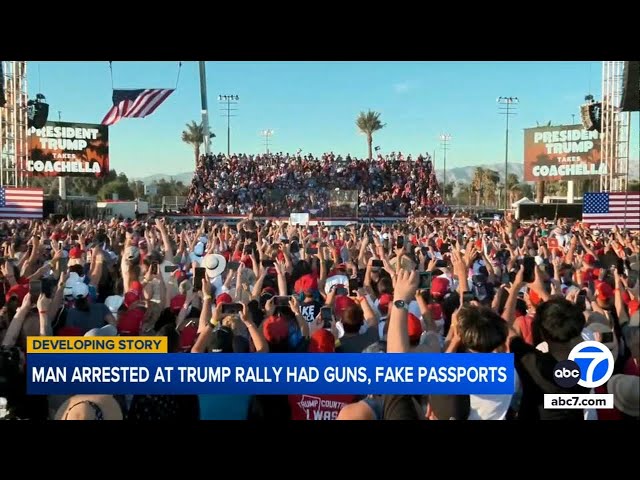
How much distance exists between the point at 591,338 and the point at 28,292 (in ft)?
12.9

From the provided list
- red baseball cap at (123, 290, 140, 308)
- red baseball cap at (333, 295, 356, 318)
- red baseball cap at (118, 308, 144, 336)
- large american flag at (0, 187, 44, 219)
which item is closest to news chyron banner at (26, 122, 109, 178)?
large american flag at (0, 187, 44, 219)

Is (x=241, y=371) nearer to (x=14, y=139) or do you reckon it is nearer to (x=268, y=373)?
(x=268, y=373)

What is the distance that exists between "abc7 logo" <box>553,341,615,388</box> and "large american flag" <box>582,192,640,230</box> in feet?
4.36

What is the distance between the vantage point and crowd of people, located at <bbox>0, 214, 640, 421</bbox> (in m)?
4.30

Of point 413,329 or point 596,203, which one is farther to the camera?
Answer: point 596,203

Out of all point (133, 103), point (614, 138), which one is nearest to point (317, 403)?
point (133, 103)

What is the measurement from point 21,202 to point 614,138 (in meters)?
5.64

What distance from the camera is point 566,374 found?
4.44m

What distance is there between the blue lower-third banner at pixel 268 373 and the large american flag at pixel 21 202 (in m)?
2.35

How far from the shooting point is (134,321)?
183 inches

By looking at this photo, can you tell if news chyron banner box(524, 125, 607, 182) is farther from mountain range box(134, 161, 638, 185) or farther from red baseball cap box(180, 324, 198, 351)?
red baseball cap box(180, 324, 198, 351)

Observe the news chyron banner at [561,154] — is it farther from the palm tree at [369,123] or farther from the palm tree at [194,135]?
the palm tree at [194,135]

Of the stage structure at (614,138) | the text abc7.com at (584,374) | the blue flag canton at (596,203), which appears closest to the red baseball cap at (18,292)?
the text abc7.com at (584,374)
